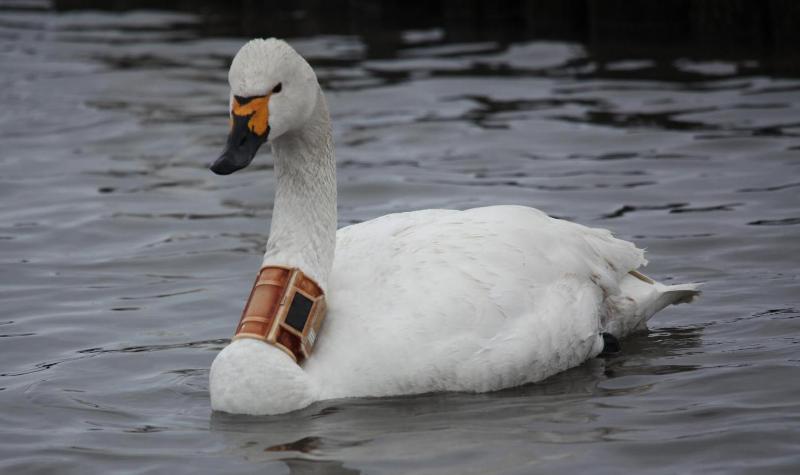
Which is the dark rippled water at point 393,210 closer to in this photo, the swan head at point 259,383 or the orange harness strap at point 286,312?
the swan head at point 259,383

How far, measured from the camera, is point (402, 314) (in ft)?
22.9

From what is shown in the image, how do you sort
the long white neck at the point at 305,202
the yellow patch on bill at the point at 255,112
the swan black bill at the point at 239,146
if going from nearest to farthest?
the swan black bill at the point at 239,146, the yellow patch on bill at the point at 255,112, the long white neck at the point at 305,202

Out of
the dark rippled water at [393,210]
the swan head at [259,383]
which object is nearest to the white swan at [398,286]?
the swan head at [259,383]

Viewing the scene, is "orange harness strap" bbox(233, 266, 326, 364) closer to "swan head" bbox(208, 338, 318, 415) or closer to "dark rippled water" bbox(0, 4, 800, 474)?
"swan head" bbox(208, 338, 318, 415)

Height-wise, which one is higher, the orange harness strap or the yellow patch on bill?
the yellow patch on bill

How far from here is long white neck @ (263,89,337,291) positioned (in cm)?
734

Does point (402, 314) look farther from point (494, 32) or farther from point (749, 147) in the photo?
point (494, 32)

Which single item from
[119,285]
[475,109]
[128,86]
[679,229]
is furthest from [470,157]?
[128,86]

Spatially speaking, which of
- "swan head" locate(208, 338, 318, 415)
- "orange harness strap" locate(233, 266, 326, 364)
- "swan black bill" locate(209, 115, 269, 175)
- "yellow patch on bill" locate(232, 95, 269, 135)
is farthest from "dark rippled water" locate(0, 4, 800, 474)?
"yellow patch on bill" locate(232, 95, 269, 135)

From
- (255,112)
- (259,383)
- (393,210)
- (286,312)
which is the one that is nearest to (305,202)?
(286,312)

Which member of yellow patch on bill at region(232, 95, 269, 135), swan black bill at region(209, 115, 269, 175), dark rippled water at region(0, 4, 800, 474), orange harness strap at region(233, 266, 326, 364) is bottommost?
dark rippled water at region(0, 4, 800, 474)

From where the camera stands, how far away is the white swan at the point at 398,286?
6.85m

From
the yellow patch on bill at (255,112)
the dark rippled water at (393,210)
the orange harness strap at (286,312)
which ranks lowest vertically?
the dark rippled water at (393,210)

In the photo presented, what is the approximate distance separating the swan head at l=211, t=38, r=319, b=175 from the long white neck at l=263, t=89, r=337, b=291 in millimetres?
340
